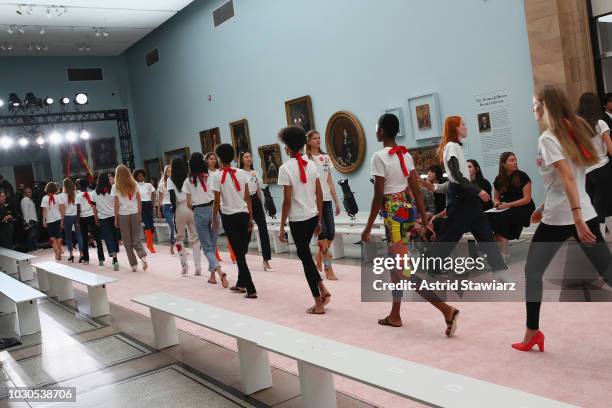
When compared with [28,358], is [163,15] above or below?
above

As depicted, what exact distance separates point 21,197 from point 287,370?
52.7ft

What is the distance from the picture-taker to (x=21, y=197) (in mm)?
18141

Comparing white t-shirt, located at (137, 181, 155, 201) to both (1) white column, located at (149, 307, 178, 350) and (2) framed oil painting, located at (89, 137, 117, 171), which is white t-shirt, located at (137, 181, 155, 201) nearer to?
(2) framed oil painting, located at (89, 137, 117, 171)

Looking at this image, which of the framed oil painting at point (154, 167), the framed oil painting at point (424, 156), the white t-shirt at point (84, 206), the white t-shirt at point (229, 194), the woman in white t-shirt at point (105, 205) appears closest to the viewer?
the white t-shirt at point (229, 194)

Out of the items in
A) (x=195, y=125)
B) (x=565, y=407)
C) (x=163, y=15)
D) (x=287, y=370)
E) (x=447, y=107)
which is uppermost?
(x=163, y=15)

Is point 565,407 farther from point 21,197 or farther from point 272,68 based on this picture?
point 21,197

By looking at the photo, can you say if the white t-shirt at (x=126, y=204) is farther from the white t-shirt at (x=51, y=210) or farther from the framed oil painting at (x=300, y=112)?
the framed oil painting at (x=300, y=112)

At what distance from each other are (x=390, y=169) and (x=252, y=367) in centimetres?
200

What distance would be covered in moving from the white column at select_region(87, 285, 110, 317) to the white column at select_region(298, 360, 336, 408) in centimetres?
447

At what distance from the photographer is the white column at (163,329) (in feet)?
18.4

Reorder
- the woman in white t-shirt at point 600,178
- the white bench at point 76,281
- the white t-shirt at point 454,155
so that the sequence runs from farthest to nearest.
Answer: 1. the white bench at point 76,281
2. the woman in white t-shirt at point 600,178
3. the white t-shirt at point 454,155

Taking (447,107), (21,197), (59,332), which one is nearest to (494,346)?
(59,332)

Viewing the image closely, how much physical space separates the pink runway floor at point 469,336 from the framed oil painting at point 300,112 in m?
5.98

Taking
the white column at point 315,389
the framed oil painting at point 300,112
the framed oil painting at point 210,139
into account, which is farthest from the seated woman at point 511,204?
the framed oil painting at point 210,139
